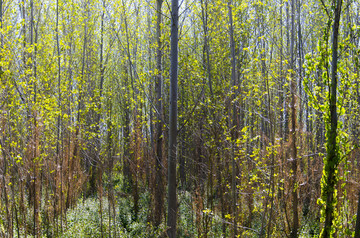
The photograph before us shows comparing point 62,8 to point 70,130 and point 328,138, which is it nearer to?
point 70,130

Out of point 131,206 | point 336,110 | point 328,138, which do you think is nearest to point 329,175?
point 328,138

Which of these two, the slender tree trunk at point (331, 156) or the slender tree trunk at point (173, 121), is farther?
the slender tree trunk at point (173, 121)

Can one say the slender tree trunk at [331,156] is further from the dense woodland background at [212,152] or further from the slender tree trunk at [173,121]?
the slender tree trunk at [173,121]

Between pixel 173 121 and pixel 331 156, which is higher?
pixel 173 121

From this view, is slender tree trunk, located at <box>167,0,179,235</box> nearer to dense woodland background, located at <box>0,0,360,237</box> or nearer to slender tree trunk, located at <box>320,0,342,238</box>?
dense woodland background, located at <box>0,0,360,237</box>

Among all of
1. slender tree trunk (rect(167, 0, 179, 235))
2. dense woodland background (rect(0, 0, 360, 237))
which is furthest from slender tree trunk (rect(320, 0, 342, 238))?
slender tree trunk (rect(167, 0, 179, 235))

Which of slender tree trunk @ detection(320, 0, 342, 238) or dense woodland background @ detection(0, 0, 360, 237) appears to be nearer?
slender tree trunk @ detection(320, 0, 342, 238)

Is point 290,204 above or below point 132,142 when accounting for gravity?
below

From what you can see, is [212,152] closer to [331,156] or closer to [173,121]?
[173,121]

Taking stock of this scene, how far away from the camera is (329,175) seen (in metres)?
3.07

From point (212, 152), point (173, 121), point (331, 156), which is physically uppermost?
point (173, 121)

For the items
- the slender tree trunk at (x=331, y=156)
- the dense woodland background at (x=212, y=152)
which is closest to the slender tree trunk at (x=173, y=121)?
the dense woodland background at (x=212, y=152)

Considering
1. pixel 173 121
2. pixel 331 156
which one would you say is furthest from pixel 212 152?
pixel 331 156

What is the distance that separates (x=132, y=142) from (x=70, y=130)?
1.69m
